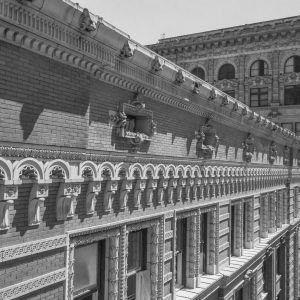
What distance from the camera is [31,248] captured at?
7.02 metres

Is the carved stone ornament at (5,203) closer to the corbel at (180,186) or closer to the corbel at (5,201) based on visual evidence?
the corbel at (5,201)

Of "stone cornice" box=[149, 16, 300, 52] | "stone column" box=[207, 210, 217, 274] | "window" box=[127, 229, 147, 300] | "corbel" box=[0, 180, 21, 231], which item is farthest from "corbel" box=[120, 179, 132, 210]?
"stone cornice" box=[149, 16, 300, 52]

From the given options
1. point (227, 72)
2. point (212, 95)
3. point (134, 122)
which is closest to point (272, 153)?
point (212, 95)

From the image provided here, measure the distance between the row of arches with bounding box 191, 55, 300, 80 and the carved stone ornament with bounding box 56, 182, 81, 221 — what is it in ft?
114

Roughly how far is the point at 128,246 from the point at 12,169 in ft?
16.2

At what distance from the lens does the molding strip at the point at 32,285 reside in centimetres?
657

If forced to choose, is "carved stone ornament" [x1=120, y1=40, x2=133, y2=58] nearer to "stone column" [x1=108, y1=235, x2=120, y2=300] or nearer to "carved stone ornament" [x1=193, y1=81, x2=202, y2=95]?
"carved stone ornament" [x1=193, y1=81, x2=202, y2=95]

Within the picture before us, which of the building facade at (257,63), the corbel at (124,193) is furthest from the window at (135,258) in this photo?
the building facade at (257,63)

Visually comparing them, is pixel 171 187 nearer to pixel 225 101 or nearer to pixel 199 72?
pixel 225 101

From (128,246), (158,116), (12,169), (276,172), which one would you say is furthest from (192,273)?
(276,172)

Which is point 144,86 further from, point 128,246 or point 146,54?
point 128,246

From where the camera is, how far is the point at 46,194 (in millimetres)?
7262

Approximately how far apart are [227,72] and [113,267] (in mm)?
34206

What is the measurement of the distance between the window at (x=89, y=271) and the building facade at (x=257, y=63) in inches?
1269
